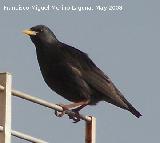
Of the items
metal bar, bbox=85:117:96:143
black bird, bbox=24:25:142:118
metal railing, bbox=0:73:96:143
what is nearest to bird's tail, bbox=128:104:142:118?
black bird, bbox=24:25:142:118

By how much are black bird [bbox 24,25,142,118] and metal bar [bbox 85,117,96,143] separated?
270cm

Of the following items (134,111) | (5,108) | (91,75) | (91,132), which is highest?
(5,108)

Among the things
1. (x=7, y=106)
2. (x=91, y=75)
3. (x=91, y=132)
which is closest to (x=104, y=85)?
(x=91, y=75)

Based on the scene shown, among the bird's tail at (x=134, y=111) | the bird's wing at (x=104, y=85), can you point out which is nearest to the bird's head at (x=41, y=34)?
the bird's wing at (x=104, y=85)

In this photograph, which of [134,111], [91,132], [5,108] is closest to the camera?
[5,108]

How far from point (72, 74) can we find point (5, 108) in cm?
450

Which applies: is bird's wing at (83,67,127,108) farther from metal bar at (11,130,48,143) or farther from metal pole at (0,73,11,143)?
metal pole at (0,73,11,143)

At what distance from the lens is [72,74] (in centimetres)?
846

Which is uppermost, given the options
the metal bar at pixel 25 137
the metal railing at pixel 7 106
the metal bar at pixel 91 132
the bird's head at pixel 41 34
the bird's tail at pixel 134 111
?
the bird's head at pixel 41 34

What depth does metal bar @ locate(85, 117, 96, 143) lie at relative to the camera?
5008 millimetres

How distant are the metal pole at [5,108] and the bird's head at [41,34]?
466 cm

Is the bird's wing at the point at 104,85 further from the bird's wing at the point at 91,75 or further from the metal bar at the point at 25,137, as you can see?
the metal bar at the point at 25,137

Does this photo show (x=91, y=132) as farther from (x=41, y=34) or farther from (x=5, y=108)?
(x=41, y=34)

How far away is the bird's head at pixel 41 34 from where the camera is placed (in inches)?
349
